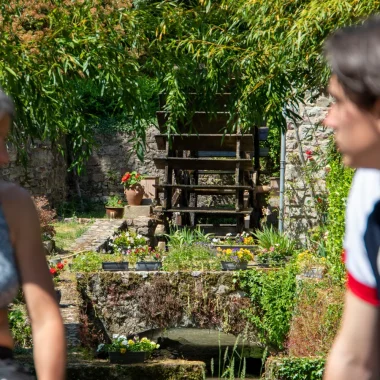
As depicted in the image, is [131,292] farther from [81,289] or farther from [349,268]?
[349,268]

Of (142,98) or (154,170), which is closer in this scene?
(142,98)

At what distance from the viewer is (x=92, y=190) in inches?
757

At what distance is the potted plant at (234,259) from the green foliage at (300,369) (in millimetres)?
2217

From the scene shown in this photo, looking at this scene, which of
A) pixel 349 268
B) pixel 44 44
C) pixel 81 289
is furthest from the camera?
pixel 81 289

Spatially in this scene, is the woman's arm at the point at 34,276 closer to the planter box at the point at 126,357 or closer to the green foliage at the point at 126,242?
the planter box at the point at 126,357

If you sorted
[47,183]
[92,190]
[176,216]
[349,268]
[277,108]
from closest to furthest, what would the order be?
[349,268] < [277,108] < [176,216] < [47,183] < [92,190]

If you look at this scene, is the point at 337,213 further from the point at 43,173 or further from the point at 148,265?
the point at 43,173

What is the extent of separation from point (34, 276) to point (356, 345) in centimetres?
56

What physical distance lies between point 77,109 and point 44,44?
50 centimetres

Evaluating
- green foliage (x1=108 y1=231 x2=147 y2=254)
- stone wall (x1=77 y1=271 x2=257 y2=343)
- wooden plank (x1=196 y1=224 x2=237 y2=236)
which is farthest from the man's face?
wooden plank (x1=196 y1=224 x2=237 y2=236)

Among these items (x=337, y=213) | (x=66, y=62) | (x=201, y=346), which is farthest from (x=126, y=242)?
(x=66, y=62)

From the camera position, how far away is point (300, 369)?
21.2ft

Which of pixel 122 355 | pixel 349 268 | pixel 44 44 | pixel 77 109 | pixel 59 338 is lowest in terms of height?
pixel 122 355

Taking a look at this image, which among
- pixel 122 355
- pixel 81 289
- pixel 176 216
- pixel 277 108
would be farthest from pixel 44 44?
pixel 176 216
